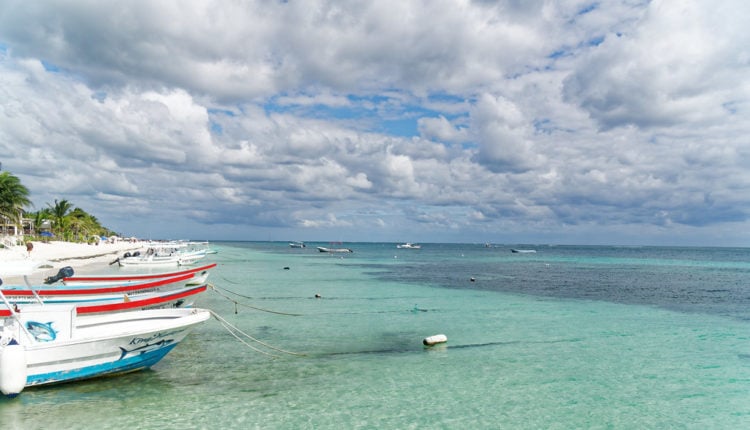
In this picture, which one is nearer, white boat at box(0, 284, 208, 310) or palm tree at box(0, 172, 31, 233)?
white boat at box(0, 284, 208, 310)

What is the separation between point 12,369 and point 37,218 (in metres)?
83.3

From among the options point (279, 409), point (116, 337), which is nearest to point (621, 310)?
point (279, 409)

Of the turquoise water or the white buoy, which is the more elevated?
the white buoy

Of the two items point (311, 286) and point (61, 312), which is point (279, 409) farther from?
point (311, 286)

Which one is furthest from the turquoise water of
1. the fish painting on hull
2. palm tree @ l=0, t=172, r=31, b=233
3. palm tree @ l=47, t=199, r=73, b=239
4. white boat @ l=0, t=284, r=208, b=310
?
palm tree @ l=47, t=199, r=73, b=239

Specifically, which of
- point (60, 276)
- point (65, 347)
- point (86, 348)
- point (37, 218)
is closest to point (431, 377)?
point (86, 348)

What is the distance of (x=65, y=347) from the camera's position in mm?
10727

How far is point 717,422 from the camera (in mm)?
10562

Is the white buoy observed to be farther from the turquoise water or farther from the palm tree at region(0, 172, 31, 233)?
the palm tree at region(0, 172, 31, 233)

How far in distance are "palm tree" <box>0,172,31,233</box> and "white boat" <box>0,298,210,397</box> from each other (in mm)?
49982

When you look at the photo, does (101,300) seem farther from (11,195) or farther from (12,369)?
(11,195)

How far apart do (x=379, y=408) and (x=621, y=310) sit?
21.2 m

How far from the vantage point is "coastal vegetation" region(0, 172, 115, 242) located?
51844 mm

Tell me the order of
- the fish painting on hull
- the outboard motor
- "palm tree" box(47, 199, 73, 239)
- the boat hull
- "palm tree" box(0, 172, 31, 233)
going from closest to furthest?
the boat hull, the fish painting on hull, the outboard motor, "palm tree" box(0, 172, 31, 233), "palm tree" box(47, 199, 73, 239)
